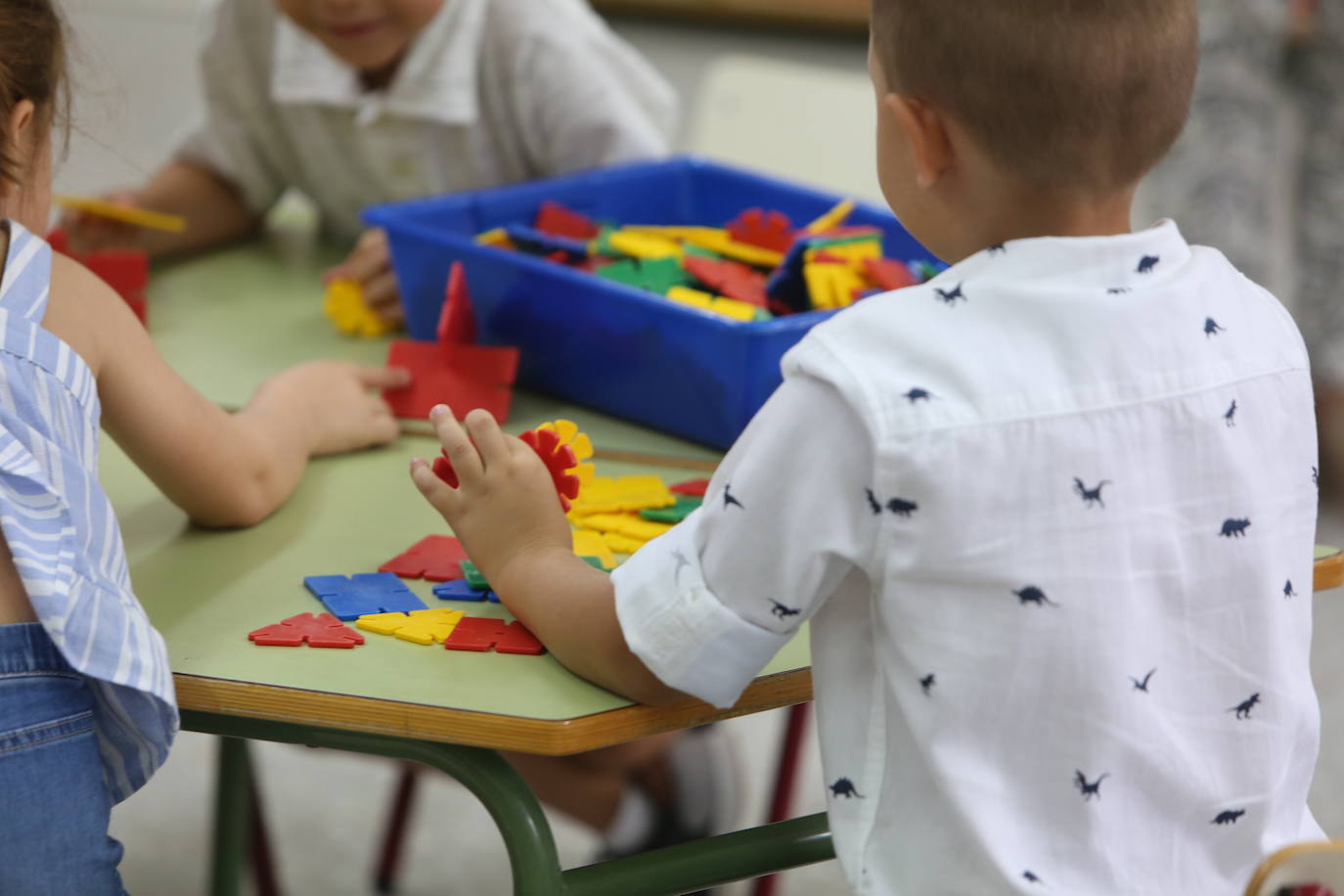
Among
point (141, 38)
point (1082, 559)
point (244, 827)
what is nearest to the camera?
point (1082, 559)

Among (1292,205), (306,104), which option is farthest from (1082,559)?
(1292,205)

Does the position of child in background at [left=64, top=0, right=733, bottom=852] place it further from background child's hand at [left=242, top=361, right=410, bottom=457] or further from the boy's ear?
the boy's ear

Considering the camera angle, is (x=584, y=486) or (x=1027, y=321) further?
(x=584, y=486)

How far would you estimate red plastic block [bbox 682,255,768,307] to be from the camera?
106 centimetres

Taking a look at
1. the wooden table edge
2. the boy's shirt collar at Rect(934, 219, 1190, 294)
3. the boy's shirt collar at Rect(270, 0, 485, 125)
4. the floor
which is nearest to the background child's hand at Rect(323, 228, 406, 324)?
the boy's shirt collar at Rect(270, 0, 485, 125)

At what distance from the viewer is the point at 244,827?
129 cm

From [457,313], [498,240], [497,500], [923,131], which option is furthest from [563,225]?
[923,131]

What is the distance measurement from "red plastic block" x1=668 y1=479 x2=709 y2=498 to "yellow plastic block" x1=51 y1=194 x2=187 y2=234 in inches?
25.6

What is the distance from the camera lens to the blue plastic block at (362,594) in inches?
30.4

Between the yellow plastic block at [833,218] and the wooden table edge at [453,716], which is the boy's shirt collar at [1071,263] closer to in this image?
the wooden table edge at [453,716]

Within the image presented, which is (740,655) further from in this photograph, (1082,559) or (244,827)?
(244,827)

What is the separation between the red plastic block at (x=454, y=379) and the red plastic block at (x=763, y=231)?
0.22 metres

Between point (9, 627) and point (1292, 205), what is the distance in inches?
88.6

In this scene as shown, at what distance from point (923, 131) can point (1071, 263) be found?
0.28 feet
